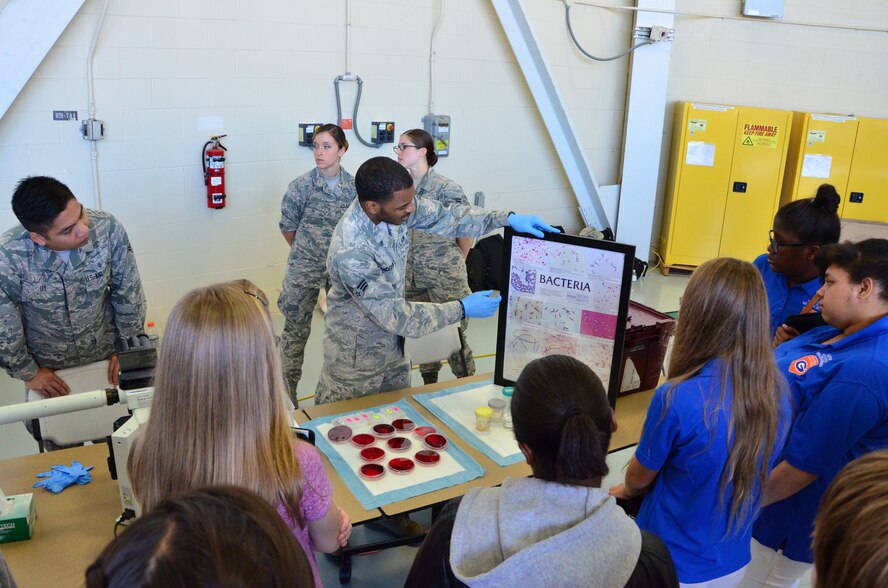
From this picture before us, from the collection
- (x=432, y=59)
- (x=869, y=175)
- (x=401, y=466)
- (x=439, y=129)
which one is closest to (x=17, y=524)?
(x=401, y=466)

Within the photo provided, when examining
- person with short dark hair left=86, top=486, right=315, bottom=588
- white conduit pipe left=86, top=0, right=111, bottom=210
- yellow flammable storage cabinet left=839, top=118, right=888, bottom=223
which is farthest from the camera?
yellow flammable storage cabinet left=839, top=118, right=888, bottom=223

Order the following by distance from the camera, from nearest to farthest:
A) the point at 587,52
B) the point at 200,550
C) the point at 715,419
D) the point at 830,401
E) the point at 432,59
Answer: the point at 200,550 → the point at 715,419 → the point at 830,401 → the point at 432,59 → the point at 587,52

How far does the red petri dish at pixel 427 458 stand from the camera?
219 centimetres

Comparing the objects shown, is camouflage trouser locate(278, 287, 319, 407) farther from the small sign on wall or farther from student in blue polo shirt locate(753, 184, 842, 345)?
student in blue polo shirt locate(753, 184, 842, 345)

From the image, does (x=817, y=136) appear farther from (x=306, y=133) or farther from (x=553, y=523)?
(x=553, y=523)

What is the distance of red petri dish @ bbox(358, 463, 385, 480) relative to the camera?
6.89ft

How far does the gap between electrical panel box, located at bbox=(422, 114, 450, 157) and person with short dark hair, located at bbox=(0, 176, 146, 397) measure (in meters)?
3.15

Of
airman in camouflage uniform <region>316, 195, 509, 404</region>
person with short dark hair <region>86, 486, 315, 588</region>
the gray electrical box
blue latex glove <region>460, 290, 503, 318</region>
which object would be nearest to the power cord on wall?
the gray electrical box

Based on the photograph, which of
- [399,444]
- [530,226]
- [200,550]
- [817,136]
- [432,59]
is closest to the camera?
[200,550]

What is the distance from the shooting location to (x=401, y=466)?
2.14 metres

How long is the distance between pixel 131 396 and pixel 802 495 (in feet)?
6.15

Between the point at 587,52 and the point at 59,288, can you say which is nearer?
the point at 59,288

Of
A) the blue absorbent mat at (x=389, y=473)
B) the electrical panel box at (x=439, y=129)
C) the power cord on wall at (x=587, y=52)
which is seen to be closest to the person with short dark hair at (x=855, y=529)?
the blue absorbent mat at (x=389, y=473)

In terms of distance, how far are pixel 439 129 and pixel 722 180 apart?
2.93 m
